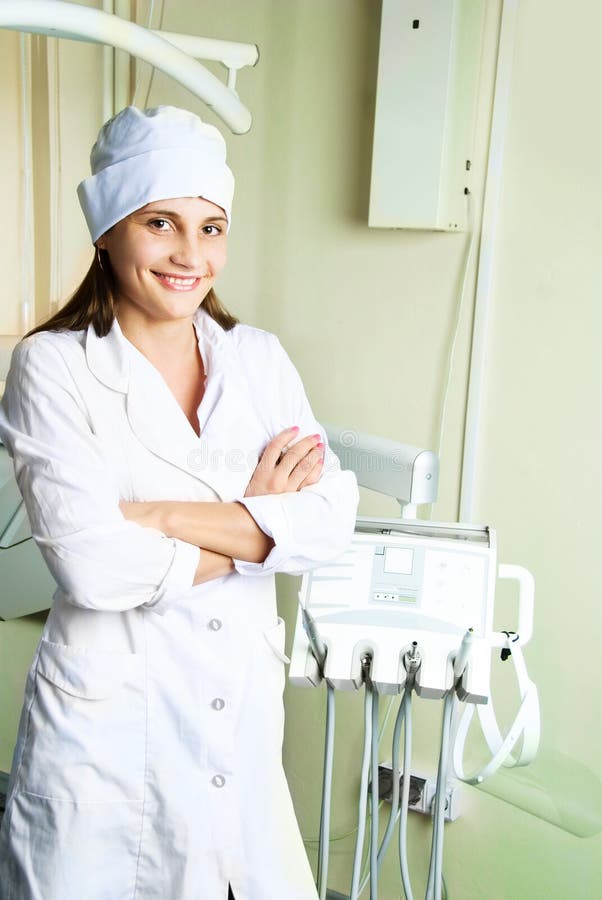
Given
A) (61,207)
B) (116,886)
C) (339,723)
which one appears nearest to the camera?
(116,886)

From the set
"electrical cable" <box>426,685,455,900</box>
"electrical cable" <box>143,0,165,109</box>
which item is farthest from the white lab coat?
"electrical cable" <box>143,0,165,109</box>

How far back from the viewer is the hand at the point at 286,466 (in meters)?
1.42

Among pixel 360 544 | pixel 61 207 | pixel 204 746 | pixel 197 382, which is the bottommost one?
pixel 204 746


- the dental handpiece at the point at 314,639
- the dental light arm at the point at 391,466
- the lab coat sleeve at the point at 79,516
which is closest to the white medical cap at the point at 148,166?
the lab coat sleeve at the point at 79,516

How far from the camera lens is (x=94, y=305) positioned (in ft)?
4.70

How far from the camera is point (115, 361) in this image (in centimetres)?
139

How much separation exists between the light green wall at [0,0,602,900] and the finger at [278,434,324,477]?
589 mm

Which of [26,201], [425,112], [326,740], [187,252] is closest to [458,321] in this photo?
[425,112]

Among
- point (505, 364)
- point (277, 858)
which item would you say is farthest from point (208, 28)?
point (277, 858)

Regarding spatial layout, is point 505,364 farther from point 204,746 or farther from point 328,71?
point 204,746

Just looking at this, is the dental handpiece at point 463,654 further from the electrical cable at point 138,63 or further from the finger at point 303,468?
the electrical cable at point 138,63

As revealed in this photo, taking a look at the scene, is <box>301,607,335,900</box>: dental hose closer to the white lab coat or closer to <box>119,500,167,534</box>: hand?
the white lab coat

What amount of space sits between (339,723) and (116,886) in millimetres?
939

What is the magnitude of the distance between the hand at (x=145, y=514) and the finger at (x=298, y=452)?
196mm
